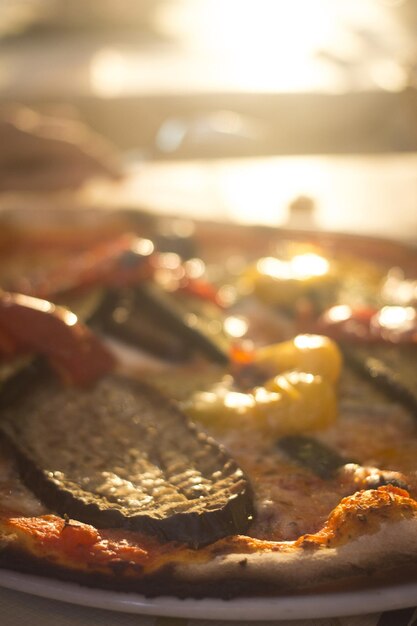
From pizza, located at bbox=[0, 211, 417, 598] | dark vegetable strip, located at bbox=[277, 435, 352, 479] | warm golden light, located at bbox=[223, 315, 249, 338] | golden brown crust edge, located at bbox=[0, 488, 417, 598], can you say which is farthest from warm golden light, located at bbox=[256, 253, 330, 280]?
golden brown crust edge, located at bbox=[0, 488, 417, 598]

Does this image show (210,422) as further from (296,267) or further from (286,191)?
(286,191)

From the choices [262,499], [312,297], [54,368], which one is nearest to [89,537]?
[262,499]

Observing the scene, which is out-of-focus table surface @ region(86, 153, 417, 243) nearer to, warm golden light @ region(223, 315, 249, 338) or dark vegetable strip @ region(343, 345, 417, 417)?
warm golden light @ region(223, 315, 249, 338)

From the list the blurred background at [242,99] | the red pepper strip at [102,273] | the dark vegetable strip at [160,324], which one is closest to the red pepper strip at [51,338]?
the dark vegetable strip at [160,324]

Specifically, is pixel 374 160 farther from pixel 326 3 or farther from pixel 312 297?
pixel 326 3

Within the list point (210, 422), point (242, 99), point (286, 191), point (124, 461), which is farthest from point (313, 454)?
point (242, 99)

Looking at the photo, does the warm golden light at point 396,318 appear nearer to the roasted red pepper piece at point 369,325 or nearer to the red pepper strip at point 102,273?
the roasted red pepper piece at point 369,325
